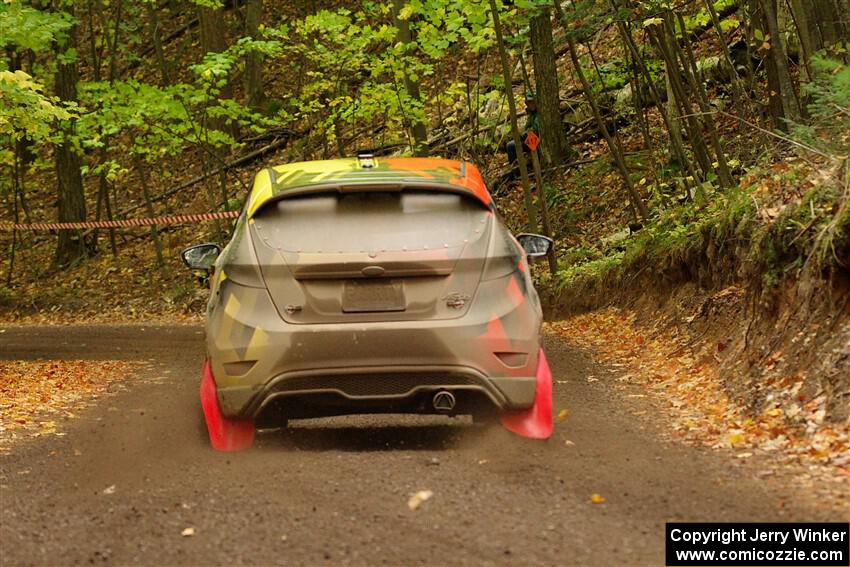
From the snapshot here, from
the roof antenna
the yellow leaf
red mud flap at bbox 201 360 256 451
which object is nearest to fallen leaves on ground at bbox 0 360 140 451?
red mud flap at bbox 201 360 256 451

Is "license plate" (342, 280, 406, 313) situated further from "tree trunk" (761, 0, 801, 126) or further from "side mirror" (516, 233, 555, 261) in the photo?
"tree trunk" (761, 0, 801, 126)

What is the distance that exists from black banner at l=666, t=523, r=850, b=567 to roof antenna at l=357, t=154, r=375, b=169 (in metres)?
3.24

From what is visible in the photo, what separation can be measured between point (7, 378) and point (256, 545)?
1020cm

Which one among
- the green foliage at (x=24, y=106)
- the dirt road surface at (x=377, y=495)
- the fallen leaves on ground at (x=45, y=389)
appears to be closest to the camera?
the dirt road surface at (x=377, y=495)

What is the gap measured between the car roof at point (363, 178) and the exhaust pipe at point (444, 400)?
3.90 feet

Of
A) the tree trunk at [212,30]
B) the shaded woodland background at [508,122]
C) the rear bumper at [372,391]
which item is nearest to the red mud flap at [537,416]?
the rear bumper at [372,391]

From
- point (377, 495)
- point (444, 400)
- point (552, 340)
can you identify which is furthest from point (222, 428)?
point (552, 340)

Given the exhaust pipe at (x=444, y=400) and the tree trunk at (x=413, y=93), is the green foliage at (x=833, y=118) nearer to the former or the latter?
the exhaust pipe at (x=444, y=400)

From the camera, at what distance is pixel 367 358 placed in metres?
6.53

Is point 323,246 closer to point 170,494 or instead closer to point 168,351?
point 170,494

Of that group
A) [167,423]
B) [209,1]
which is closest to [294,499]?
[167,423]

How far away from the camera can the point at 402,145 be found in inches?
1115

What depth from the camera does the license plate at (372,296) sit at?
657cm

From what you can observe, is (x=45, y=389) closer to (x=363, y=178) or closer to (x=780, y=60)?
(x=363, y=178)
